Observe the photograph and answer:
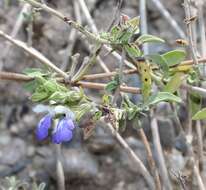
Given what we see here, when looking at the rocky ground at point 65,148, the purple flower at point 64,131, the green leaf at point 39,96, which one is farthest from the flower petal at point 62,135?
the rocky ground at point 65,148

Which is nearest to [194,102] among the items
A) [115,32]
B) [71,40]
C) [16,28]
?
[115,32]

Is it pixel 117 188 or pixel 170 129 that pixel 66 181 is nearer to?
pixel 117 188

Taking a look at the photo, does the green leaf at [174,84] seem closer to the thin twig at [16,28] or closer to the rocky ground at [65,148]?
the rocky ground at [65,148]

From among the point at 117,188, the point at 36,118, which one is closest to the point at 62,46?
the point at 36,118

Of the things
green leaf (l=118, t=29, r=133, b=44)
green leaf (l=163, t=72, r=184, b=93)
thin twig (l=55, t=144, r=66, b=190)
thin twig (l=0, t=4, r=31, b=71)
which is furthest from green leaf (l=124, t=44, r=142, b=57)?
thin twig (l=0, t=4, r=31, b=71)

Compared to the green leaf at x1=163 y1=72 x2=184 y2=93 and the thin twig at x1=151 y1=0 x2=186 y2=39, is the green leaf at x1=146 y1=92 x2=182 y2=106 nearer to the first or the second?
the green leaf at x1=163 y1=72 x2=184 y2=93

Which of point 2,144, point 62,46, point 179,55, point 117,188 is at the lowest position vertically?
point 117,188
